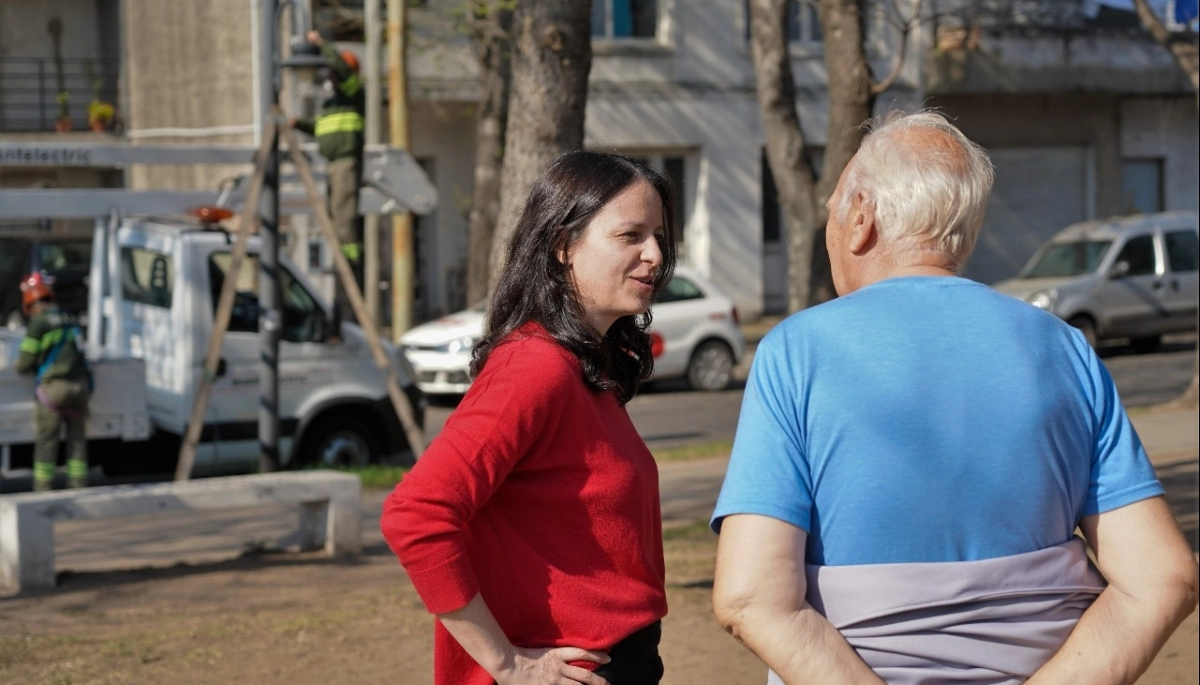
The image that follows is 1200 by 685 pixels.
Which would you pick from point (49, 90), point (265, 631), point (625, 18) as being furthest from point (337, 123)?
point (49, 90)

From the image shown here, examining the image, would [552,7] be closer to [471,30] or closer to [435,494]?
[435,494]

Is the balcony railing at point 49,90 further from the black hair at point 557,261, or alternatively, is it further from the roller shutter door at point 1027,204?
the black hair at point 557,261

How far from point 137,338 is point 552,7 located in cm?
564

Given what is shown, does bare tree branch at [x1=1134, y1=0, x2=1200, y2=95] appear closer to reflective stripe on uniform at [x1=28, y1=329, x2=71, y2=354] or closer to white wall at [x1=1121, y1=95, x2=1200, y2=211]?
reflective stripe on uniform at [x1=28, y1=329, x2=71, y2=354]

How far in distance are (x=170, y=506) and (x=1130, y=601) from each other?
18.7 feet

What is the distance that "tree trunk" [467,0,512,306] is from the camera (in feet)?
63.5

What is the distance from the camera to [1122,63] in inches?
1112

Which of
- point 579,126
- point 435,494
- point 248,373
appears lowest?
point 248,373

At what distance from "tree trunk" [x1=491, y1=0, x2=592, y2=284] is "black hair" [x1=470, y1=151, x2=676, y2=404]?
13.3 feet

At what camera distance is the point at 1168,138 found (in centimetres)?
3044

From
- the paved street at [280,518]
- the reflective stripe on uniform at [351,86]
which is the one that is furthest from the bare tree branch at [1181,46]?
the reflective stripe on uniform at [351,86]

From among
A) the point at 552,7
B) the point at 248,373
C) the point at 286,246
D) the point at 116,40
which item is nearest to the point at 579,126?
the point at 552,7

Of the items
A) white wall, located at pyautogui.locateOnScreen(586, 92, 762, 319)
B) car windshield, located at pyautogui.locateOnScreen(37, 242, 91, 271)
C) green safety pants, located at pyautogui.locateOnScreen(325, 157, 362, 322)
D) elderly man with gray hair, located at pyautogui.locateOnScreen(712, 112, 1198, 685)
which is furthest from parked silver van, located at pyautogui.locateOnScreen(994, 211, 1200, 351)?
elderly man with gray hair, located at pyautogui.locateOnScreen(712, 112, 1198, 685)

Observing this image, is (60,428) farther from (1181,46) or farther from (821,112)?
(821,112)
